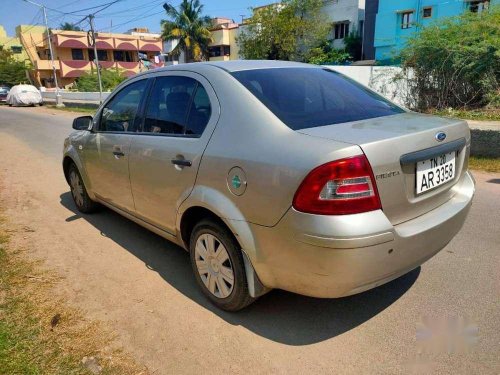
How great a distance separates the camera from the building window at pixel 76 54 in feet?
183

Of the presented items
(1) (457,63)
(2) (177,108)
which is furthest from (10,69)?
(2) (177,108)

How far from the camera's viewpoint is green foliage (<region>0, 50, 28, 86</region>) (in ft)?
180

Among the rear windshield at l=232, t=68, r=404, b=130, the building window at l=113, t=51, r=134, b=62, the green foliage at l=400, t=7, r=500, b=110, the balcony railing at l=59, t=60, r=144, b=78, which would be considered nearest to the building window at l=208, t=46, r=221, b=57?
the balcony railing at l=59, t=60, r=144, b=78

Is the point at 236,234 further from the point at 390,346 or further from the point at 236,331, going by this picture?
the point at 390,346

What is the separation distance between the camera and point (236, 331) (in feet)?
8.87

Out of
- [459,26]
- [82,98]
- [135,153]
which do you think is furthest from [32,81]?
[135,153]

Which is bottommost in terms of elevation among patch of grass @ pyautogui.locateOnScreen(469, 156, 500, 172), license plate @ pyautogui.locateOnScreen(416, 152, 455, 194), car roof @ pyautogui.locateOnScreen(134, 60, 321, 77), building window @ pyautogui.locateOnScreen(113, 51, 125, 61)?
patch of grass @ pyautogui.locateOnScreen(469, 156, 500, 172)

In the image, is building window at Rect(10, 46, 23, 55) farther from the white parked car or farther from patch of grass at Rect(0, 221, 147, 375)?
patch of grass at Rect(0, 221, 147, 375)

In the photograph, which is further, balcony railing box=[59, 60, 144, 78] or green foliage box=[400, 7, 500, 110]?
balcony railing box=[59, 60, 144, 78]

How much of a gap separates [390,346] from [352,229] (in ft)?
2.88

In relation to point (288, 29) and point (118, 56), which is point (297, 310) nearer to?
point (288, 29)

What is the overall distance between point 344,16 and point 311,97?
3716cm

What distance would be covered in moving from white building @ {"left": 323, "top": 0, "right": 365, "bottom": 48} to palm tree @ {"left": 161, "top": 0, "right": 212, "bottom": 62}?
48.4 ft

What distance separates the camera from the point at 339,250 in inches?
83.4
